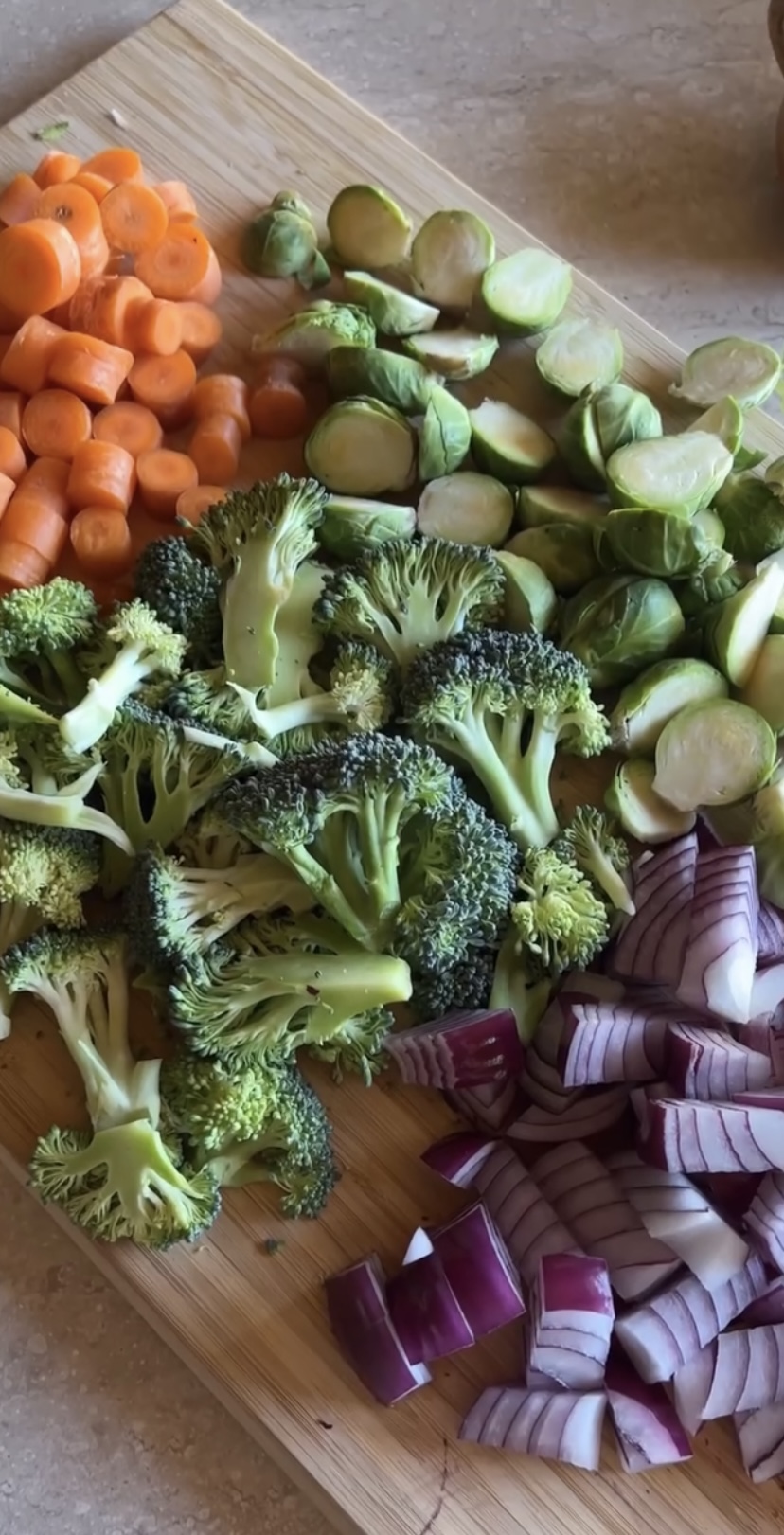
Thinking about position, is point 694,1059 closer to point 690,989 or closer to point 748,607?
point 690,989

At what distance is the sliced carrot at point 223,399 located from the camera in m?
1.65

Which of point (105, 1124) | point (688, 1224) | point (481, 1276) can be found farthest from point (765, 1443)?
point (105, 1124)

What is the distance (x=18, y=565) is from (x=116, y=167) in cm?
59

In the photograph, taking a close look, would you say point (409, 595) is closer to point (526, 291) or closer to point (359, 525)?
point (359, 525)

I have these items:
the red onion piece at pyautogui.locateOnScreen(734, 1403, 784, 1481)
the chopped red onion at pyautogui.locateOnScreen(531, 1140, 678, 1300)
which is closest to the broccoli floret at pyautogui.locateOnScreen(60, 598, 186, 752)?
the chopped red onion at pyautogui.locateOnScreen(531, 1140, 678, 1300)

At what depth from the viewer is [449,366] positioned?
1.67 metres

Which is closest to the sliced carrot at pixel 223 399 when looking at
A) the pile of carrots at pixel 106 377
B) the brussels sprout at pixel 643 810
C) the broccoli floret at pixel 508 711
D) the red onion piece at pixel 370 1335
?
the pile of carrots at pixel 106 377

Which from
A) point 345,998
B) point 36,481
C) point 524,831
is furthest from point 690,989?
point 36,481

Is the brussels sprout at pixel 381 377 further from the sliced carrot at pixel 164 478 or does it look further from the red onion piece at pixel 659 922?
the red onion piece at pixel 659 922

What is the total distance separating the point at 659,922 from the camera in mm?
1457

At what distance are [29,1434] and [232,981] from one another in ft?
1.83

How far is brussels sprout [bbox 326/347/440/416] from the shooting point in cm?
160

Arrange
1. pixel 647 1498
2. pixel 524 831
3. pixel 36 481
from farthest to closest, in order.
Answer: pixel 36 481, pixel 524 831, pixel 647 1498

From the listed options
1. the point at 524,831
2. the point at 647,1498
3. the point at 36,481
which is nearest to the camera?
the point at 647,1498
